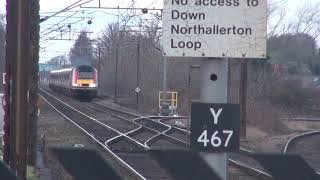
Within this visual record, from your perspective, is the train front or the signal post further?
the train front

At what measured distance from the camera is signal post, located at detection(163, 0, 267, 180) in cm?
451

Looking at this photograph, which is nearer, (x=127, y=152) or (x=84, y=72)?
(x=127, y=152)

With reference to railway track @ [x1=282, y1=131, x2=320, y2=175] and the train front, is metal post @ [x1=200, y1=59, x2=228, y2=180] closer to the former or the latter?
railway track @ [x1=282, y1=131, x2=320, y2=175]

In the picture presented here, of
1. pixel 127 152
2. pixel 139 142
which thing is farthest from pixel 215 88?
pixel 139 142

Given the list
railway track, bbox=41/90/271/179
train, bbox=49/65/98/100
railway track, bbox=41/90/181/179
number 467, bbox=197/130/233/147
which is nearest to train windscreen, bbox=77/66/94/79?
train, bbox=49/65/98/100

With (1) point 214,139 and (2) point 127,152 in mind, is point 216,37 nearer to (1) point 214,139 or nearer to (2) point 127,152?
(1) point 214,139

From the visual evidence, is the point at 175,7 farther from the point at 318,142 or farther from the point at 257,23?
the point at 318,142

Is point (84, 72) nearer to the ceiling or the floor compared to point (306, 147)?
nearer to the ceiling

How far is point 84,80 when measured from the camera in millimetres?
61594

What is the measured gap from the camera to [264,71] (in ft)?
191

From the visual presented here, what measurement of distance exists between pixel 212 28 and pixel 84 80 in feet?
189

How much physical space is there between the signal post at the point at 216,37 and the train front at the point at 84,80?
56903 mm

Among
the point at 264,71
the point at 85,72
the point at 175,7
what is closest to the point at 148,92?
the point at 85,72

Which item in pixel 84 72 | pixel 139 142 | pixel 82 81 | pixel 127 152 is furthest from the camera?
pixel 82 81
